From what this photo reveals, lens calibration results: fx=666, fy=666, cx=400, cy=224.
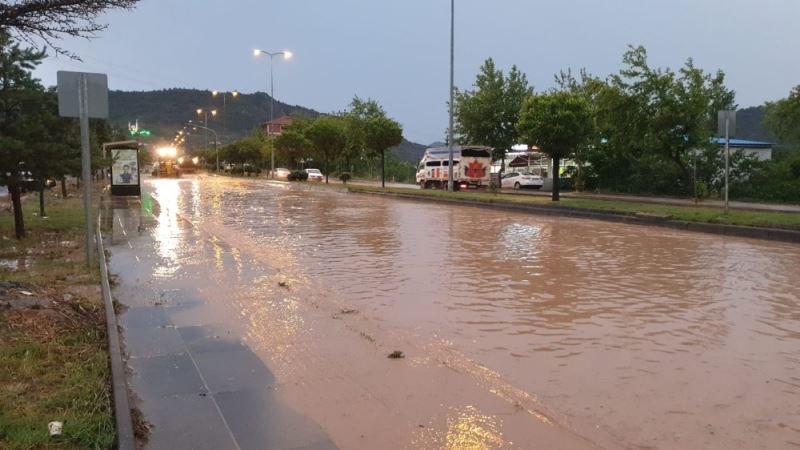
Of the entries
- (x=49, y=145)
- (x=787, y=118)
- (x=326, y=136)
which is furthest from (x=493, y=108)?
(x=49, y=145)

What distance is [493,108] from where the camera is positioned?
149ft

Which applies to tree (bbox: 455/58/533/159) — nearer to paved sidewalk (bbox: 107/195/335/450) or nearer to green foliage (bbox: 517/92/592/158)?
green foliage (bbox: 517/92/592/158)

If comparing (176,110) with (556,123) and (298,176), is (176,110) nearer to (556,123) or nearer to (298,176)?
(298,176)

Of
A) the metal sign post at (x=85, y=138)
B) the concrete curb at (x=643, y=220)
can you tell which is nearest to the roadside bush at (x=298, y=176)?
the concrete curb at (x=643, y=220)

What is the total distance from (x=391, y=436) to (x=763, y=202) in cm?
3116

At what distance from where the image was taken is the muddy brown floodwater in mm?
4555

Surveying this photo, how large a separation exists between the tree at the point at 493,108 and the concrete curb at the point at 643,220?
53.3 feet

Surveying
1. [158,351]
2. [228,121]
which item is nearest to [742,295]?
[158,351]

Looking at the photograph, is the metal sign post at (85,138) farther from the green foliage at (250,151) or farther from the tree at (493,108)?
the green foliage at (250,151)

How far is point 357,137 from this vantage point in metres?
52.5

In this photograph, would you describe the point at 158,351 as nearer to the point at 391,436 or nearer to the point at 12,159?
the point at 391,436

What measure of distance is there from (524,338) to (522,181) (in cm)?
4083

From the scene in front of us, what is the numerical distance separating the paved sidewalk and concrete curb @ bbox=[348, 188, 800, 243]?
12.6m

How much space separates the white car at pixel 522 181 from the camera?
1822 inches
